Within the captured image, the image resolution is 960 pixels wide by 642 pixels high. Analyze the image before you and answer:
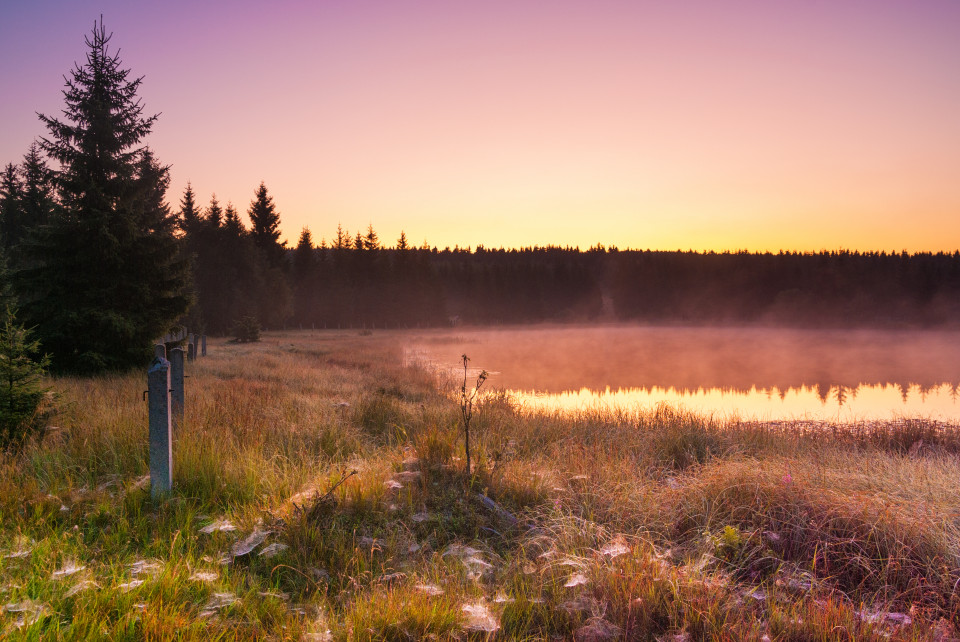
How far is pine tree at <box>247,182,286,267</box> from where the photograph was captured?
6278cm

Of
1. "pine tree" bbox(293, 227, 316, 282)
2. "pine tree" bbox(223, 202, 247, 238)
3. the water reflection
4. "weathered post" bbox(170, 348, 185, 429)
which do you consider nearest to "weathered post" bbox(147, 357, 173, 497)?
"weathered post" bbox(170, 348, 185, 429)

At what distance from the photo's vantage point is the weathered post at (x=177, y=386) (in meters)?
6.25

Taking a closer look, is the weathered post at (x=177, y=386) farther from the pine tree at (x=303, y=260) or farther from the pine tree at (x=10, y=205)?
the pine tree at (x=303, y=260)

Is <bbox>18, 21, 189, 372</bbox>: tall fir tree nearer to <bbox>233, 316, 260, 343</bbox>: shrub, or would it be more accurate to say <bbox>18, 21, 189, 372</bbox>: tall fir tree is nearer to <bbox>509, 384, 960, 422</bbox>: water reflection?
<bbox>509, 384, 960, 422</bbox>: water reflection

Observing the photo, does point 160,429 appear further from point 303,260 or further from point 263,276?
point 303,260

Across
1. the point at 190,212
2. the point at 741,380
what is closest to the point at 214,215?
the point at 190,212

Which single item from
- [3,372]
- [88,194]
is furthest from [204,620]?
[88,194]

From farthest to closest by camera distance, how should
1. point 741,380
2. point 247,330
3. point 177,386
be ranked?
point 247,330
point 741,380
point 177,386

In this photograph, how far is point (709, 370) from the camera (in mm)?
29250

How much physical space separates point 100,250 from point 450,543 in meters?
14.8

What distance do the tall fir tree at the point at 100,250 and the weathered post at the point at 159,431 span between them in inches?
448

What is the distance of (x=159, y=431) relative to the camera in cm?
475

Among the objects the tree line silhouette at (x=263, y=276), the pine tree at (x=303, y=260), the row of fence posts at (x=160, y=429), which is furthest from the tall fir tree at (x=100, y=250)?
the pine tree at (x=303, y=260)

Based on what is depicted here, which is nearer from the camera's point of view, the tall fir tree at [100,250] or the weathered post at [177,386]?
the weathered post at [177,386]
